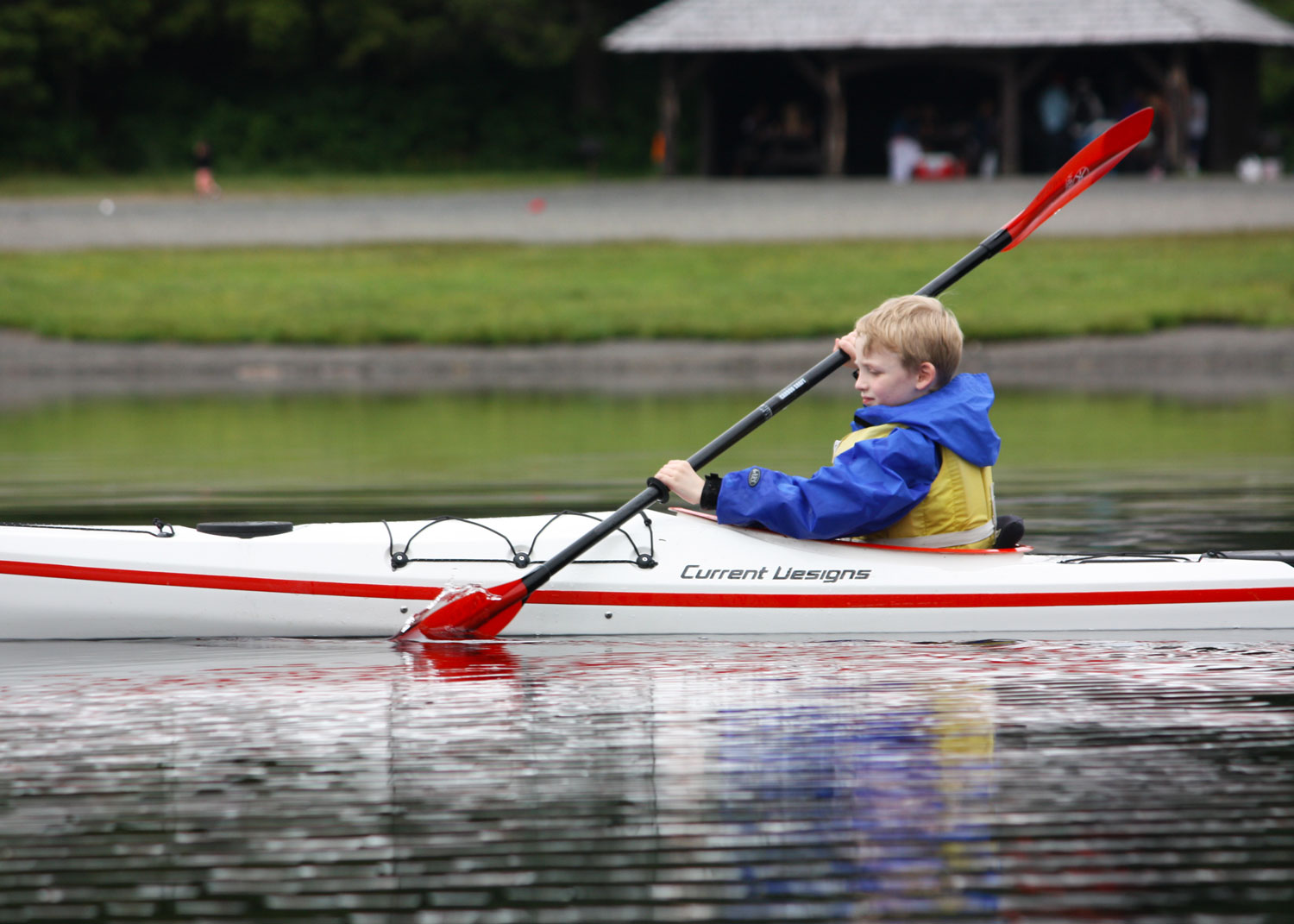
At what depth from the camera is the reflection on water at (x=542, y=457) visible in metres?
9.63

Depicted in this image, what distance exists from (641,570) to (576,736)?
65.7 inches

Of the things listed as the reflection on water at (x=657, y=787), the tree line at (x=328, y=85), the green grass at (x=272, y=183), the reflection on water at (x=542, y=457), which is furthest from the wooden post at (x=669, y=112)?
the reflection on water at (x=657, y=787)

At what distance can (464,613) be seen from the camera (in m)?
6.57

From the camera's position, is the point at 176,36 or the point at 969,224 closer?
the point at 969,224

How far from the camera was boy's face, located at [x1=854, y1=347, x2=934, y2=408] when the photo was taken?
6273 millimetres

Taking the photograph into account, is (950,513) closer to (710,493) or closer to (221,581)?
(710,493)

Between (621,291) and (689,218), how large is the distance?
3.90 meters

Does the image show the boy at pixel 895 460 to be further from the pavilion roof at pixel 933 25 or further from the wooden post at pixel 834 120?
the wooden post at pixel 834 120

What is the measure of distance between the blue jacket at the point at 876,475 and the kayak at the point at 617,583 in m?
0.17

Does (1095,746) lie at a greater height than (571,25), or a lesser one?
lesser

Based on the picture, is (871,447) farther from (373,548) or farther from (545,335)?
(545,335)

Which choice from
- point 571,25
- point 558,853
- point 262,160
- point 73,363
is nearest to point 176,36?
point 262,160

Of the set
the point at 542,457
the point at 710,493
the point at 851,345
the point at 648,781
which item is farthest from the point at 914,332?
the point at 542,457

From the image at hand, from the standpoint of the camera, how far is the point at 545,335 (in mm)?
21562
